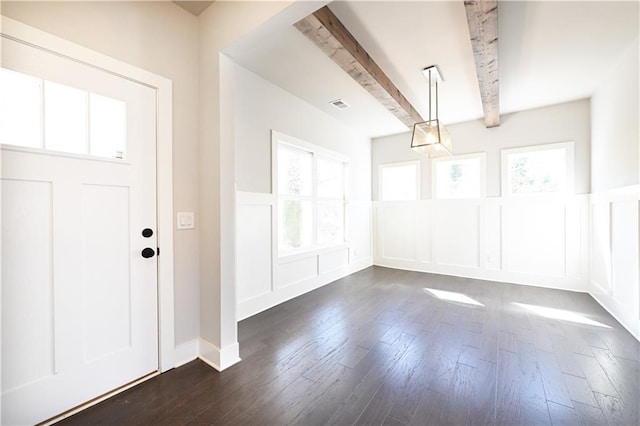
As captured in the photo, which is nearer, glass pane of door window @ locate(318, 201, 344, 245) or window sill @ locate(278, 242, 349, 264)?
window sill @ locate(278, 242, 349, 264)

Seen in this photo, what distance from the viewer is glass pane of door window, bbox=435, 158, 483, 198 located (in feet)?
14.9

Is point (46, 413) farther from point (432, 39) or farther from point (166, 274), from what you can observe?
point (432, 39)

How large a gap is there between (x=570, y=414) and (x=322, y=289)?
2.80m

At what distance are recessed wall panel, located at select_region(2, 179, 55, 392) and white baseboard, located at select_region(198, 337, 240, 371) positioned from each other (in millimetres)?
873

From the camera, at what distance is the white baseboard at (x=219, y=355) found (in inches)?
77.2

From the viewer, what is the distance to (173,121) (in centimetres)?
197

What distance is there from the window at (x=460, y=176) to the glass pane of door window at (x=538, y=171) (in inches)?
16.5

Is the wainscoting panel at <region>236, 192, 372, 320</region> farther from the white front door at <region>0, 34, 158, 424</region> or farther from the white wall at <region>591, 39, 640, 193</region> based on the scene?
the white wall at <region>591, 39, 640, 193</region>

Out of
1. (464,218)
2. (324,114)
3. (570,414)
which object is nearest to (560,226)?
(464,218)

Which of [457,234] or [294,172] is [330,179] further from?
[457,234]

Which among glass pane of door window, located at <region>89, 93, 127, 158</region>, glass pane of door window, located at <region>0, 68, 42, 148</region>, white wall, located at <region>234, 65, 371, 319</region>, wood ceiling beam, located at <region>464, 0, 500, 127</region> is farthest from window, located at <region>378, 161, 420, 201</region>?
glass pane of door window, located at <region>0, 68, 42, 148</region>

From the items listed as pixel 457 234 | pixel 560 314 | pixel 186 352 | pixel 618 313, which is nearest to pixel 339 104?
pixel 457 234

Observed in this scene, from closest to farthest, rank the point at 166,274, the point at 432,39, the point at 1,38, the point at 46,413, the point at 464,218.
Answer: the point at 1,38 < the point at 46,413 < the point at 166,274 < the point at 432,39 < the point at 464,218

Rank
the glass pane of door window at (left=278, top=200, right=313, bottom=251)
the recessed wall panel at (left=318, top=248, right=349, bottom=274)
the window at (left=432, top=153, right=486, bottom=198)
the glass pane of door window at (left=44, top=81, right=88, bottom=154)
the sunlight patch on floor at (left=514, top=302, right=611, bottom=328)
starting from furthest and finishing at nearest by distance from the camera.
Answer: the window at (left=432, top=153, right=486, bottom=198) → the recessed wall panel at (left=318, top=248, right=349, bottom=274) → the glass pane of door window at (left=278, top=200, right=313, bottom=251) → the sunlight patch on floor at (left=514, top=302, right=611, bottom=328) → the glass pane of door window at (left=44, top=81, right=88, bottom=154)
